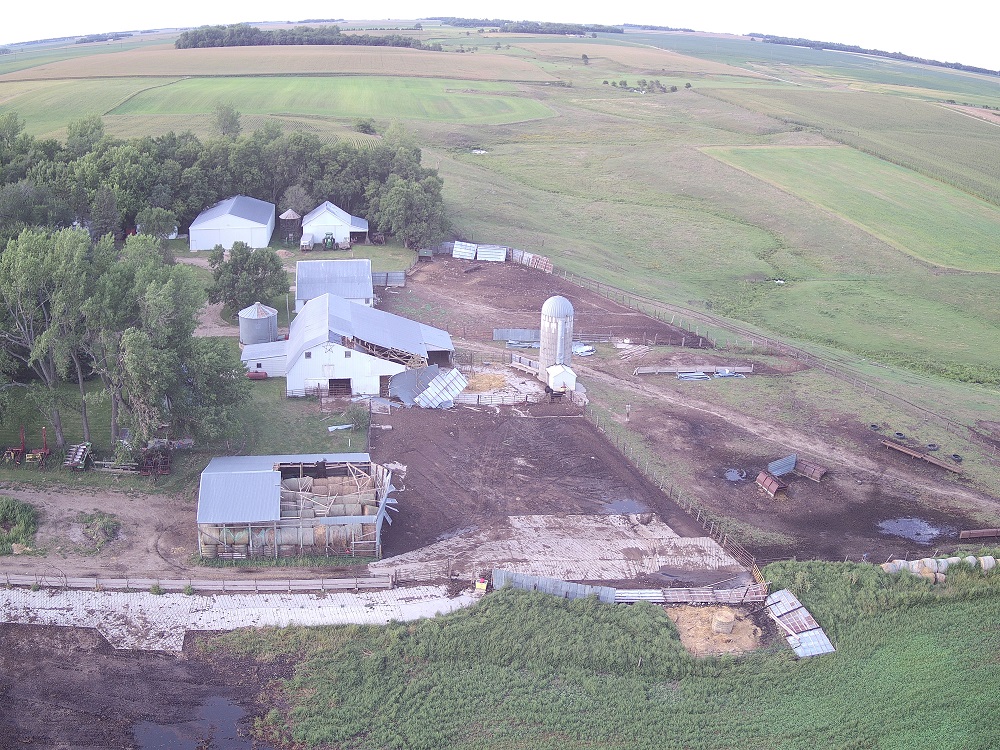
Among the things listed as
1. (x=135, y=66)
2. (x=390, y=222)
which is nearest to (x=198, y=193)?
(x=390, y=222)

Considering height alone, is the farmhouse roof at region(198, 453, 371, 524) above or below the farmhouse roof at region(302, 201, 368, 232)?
below

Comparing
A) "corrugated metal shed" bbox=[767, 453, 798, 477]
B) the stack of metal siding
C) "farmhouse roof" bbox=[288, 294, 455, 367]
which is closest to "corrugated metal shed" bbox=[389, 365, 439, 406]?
"farmhouse roof" bbox=[288, 294, 455, 367]

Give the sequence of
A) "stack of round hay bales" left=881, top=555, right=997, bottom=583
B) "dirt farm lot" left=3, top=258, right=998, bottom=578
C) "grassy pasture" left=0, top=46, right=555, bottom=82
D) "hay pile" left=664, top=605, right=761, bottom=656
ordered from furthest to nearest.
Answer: "grassy pasture" left=0, top=46, right=555, bottom=82
"dirt farm lot" left=3, top=258, right=998, bottom=578
"stack of round hay bales" left=881, top=555, right=997, bottom=583
"hay pile" left=664, top=605, right=761, bottom=656

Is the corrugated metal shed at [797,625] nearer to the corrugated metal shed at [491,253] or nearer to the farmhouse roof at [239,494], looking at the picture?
the farmhouse roof at [239,494]

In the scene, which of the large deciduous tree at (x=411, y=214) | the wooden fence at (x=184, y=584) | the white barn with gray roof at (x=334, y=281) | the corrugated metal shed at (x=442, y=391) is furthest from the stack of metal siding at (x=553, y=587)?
the large deciduous tree at (x=411, y=214)

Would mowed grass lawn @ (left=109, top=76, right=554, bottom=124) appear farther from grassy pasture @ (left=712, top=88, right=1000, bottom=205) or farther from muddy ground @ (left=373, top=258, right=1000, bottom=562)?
muddy ground @ (left=373, top=258, right=1000, bottom=562)

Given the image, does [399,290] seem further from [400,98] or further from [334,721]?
[400,98]

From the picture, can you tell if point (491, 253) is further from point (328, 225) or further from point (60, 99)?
point (60, 99)
